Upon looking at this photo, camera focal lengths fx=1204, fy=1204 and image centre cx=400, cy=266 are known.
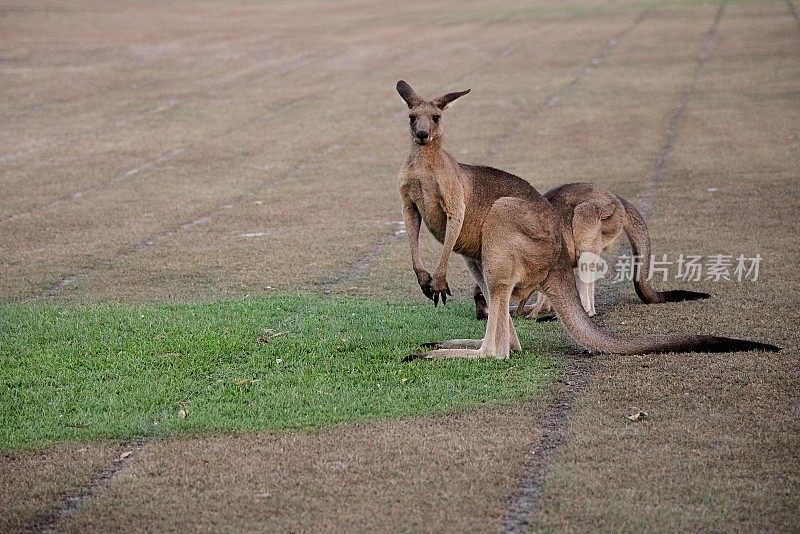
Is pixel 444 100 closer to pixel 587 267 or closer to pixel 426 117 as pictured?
pixel 426 117

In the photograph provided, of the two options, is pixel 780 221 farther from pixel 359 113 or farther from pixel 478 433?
pixel 359 113

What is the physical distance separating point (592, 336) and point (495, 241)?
73 cm

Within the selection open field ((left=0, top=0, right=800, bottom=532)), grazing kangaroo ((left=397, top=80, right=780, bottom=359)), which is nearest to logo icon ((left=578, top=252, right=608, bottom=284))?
open field ((left=0, top=0, right=800, bottom=532))

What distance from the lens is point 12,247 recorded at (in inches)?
414

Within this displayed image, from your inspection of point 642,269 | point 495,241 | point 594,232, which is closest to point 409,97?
point 495,241

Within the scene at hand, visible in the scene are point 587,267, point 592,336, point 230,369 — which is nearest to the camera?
point 592,336

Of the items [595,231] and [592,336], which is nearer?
[592,336]

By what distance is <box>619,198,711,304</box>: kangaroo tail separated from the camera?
25.9ft

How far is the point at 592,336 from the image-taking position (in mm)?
6461

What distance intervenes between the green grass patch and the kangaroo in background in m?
0.47

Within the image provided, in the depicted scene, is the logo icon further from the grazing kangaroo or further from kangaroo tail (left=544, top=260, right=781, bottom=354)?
kangaroo tail (left=544, top=260, right=781, bottom=354)

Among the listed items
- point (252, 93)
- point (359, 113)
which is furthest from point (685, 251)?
point (252, 93)

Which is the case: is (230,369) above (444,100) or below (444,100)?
below

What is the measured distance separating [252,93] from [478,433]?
51.7ft
